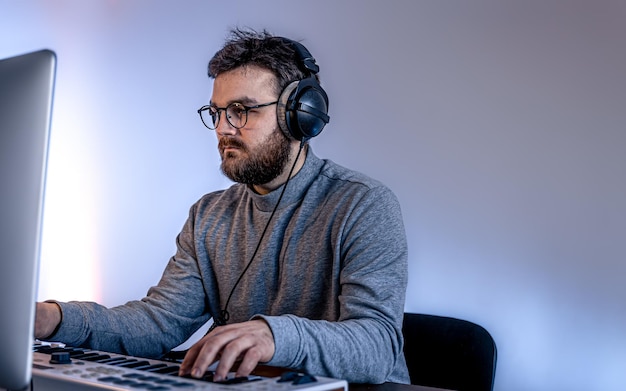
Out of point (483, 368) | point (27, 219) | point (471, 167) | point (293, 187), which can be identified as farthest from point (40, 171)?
point (471, 167)

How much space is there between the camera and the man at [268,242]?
135cm

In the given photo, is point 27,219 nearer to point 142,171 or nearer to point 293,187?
point 293,187

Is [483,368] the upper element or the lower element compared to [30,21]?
lower

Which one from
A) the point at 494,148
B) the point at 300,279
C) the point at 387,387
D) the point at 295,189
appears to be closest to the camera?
the point at 387,387

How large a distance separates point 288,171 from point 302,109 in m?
0.15

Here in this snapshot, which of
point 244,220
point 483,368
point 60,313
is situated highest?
point 244,220

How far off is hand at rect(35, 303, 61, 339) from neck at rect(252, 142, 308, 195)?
0.50 m

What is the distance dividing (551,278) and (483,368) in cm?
45

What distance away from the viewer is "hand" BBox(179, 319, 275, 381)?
0.88 metres

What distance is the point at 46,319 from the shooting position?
4.34 feet

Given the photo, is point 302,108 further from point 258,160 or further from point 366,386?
point 366,386

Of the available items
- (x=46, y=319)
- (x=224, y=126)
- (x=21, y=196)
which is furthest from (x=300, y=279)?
(x=21, y=196)

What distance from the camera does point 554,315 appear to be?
6.31 ft

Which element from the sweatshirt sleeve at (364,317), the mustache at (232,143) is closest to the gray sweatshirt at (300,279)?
the sweatshirt sleeve at (364,317)
